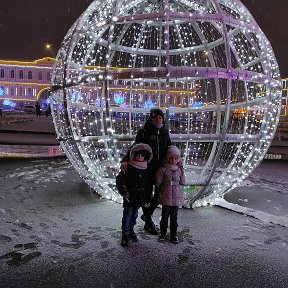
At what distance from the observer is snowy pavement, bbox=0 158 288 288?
12.2 ft

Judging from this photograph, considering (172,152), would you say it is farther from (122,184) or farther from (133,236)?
(133,236)

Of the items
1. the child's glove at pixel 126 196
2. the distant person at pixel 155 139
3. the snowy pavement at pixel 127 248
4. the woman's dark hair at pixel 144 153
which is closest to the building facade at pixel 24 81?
the snowy pavement at pixel 127 248

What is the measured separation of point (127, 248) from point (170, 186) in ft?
2.84

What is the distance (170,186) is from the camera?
15.8 feet

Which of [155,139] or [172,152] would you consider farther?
[155,139]

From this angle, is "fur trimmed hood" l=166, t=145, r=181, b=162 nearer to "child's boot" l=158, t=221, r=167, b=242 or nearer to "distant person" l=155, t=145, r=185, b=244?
"distant person" l=155, t=145, r=185, b=244

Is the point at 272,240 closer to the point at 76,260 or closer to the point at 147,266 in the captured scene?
the point at 147,266

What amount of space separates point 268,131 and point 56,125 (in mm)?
3439

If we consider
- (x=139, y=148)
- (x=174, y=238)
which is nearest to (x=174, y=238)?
(x=174, y=238)

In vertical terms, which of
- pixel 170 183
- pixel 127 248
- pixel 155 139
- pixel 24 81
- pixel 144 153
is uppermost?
pixel 24 81

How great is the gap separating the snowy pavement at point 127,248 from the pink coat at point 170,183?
464mm

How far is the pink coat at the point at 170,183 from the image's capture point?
4812 mm

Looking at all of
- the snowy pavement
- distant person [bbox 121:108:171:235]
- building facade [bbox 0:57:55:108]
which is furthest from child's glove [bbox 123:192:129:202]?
building facade [bbox 0:57:55:108]

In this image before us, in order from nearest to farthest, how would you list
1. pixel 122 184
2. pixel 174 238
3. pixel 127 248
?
pixel 127 248
pixel 122 184
pixel 174 238
